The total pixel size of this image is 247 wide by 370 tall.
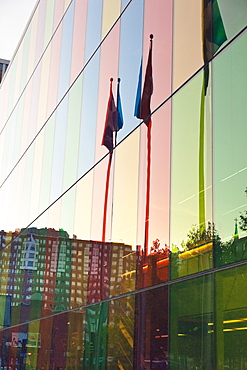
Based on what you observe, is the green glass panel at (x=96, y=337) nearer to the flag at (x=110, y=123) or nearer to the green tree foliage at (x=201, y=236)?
the green tree foliage at (x=201, y=236)

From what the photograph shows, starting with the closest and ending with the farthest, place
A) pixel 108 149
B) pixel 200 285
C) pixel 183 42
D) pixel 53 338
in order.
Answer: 1. pixel 200 285
2. pixel 183 42
3. pixel 108 149
4. pixel 53 338

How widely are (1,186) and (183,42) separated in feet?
49.5

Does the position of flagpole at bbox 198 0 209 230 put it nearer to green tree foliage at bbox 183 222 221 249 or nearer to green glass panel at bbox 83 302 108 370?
green tree foliage at bbox 183 222 221 249

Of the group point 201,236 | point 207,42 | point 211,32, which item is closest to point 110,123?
point 207,42

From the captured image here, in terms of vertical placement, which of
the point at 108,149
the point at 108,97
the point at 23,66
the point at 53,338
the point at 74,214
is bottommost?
the point at 53,338

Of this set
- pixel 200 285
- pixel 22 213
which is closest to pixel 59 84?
pixel 22 213

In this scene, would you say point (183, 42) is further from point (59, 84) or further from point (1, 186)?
point (1, 186)

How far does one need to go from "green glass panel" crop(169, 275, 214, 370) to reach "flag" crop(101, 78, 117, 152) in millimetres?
4544

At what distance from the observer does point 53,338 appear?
1349 cm

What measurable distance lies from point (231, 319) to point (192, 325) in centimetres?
82

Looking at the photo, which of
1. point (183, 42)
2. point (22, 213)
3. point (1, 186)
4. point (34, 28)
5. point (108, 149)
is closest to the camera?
point (183, 42)

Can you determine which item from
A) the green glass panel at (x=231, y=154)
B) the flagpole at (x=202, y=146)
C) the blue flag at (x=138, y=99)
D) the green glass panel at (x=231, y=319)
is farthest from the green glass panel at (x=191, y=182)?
the blue flag at (x=138, y=99)

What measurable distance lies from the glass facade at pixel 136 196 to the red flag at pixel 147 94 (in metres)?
0.04

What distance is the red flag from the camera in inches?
405
